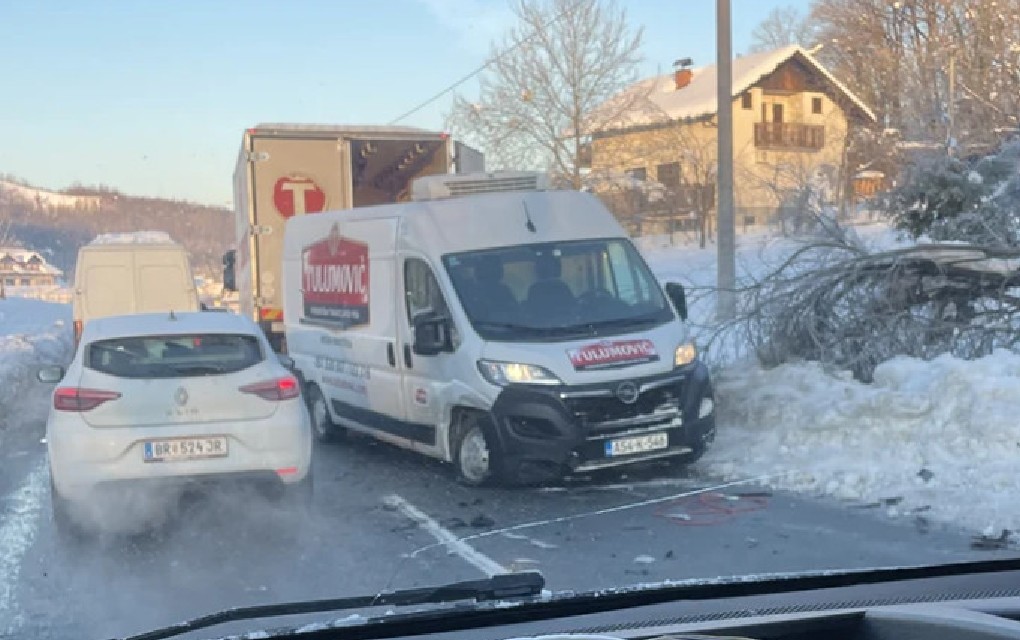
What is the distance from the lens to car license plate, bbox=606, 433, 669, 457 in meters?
8.80

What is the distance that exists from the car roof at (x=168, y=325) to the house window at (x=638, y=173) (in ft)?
119

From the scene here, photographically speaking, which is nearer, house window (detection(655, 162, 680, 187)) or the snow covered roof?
house window (detection(655, 162, 680, 187))

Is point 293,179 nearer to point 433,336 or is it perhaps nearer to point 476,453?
point 433,336

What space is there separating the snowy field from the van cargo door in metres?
6.33

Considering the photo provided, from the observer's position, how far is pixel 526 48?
37000 millimetres

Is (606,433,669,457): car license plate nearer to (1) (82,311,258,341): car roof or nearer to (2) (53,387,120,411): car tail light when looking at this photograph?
(1) (82,311,258,341): car roof

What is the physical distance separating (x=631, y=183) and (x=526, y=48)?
816 centimetres

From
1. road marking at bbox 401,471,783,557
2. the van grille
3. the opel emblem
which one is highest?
the opel emblem

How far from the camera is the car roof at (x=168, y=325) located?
309 inches

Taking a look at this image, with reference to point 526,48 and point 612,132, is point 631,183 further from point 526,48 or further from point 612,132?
point 526,48

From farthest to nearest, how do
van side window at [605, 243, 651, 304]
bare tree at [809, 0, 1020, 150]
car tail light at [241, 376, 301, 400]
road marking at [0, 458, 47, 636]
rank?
bare tree at [809, 0, 1020, 150], van side window at [605, 243, 651, 304], car tail light at [241, 376, 301, 400], road marking at [0, 458, 47, 636]

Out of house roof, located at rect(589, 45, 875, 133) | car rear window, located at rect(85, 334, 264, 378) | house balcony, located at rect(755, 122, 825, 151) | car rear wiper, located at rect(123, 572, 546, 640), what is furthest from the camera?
house balcony, located at rect(755, 122, 825, 151)

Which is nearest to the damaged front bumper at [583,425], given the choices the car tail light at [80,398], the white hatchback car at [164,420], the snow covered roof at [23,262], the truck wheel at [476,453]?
the truck wheel at [476,453]

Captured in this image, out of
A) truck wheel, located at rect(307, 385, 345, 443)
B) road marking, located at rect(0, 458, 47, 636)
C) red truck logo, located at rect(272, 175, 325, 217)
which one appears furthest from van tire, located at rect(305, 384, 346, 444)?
red truck logo, located at rect(272, 175, 325, 217)
